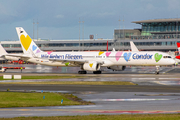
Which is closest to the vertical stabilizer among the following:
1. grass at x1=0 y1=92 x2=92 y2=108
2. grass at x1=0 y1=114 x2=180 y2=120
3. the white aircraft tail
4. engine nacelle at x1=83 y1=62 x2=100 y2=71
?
the white aircraft tail

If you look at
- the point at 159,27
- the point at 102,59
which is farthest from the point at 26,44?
the point at 159,27

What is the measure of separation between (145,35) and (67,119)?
146m

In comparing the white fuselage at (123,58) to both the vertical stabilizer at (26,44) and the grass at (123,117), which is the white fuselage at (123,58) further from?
the grass at (123,117)

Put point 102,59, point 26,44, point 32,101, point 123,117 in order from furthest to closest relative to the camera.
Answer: point 26,44 < point 102,59 < point 32,101 < point 123,117

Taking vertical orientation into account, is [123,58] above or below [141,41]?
below

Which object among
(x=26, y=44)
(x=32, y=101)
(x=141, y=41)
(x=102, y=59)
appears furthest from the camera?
(x=141, y=41)

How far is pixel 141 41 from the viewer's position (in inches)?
5965

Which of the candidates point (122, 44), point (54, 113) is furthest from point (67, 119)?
point (122, 44)

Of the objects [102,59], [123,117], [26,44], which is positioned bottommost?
[123,117]

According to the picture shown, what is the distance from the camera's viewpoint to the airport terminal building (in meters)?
147

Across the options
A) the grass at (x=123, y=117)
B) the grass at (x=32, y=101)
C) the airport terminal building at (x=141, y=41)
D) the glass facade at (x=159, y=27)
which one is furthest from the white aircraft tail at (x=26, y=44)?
the glass facade at (x=159, y=27)

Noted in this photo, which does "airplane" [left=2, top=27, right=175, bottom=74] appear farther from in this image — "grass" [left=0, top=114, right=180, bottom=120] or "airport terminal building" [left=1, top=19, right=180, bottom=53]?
"airport terminal building" [left=1, top=19, right=180, bottom=53]

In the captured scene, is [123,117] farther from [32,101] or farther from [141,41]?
[141,41]

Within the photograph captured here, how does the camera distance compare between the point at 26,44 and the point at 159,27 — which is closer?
the point at 26,44
